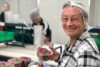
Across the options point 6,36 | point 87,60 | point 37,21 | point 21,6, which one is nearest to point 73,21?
point 87,60

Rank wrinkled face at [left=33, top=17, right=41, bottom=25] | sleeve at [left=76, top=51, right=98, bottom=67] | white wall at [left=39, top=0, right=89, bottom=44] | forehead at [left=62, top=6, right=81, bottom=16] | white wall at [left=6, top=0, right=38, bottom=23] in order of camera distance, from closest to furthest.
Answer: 1. sleeve at [left=76, top=51, right=98, bottom=67]
2. forehead at [left=62, top=6, right=81, bottom=16]
3. wrinkled face at [left=33, top=17, right=41, bottom=25]
4. white wall at [left=39, top=0, right=89, bottom=44]
5. white wall at [left=6, top=0, right=38, bottom=23]

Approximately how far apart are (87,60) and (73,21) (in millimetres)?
220

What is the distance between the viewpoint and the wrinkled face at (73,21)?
90 cm

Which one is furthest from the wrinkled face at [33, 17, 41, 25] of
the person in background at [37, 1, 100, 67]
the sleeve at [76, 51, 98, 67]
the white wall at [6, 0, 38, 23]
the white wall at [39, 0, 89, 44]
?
the white wall at [6, 0, 38, 23]

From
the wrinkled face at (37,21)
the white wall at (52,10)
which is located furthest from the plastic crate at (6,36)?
the white wall at (52,10)

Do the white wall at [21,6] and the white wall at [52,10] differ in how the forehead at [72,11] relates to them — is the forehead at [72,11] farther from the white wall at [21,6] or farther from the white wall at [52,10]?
the white wall at [21,6]

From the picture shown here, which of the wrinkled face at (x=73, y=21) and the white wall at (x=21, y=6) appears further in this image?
the white wall at (x=21, y=6)

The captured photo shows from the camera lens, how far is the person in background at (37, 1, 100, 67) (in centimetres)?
79

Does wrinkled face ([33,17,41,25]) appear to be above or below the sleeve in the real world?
above

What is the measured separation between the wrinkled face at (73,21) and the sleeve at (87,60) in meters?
0.16

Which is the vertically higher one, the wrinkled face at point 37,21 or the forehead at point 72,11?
the forehead at point 72,11

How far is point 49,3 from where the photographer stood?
9.11 ft

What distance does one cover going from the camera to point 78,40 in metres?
0.91

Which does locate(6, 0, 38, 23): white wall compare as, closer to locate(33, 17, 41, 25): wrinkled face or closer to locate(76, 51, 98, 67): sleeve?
locate(33, 17, 41, 25): wrinkled face
